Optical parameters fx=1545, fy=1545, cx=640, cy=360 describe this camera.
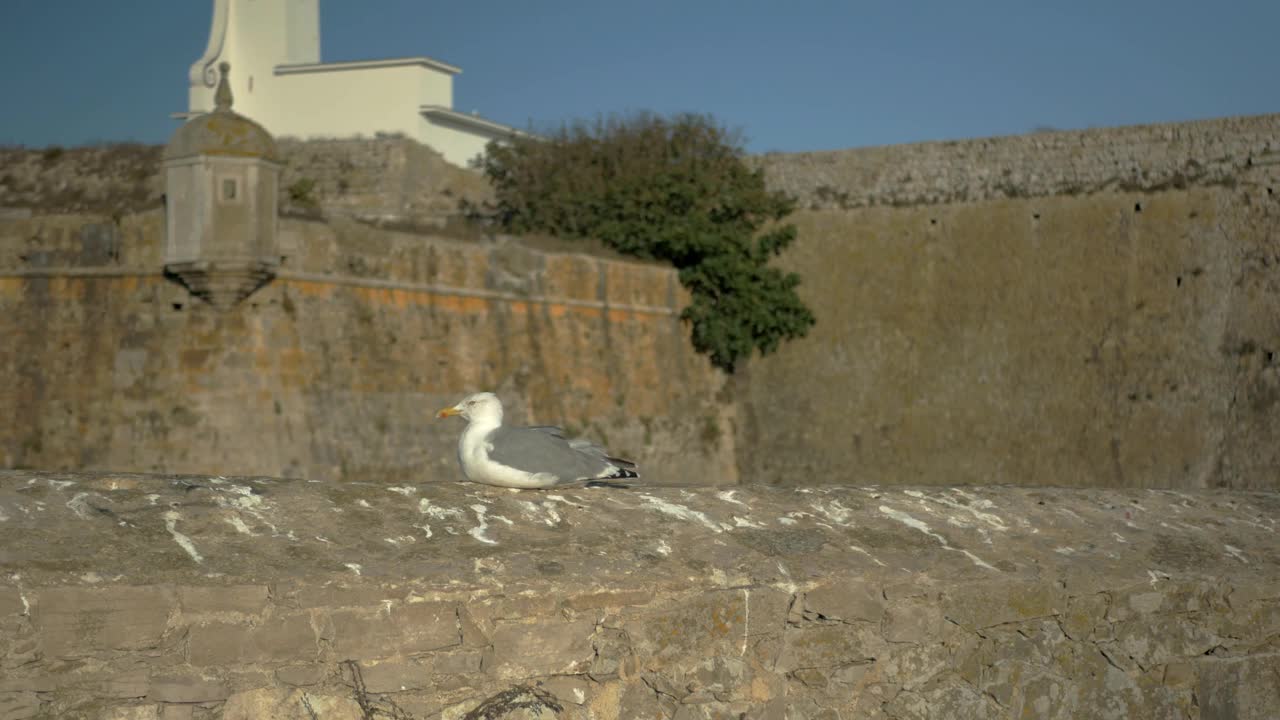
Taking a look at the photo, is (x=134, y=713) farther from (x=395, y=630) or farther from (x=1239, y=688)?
(x=1239, y=688)

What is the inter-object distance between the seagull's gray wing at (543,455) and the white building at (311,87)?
27782 millimetres

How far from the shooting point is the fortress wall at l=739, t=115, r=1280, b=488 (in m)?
22.5

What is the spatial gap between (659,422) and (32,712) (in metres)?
21.6

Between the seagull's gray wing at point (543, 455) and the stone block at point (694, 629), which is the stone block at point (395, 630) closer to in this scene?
the stone block at point (694, 629)

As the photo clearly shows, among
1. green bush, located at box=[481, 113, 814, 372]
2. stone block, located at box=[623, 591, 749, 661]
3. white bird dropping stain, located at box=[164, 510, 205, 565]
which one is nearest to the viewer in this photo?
white bird dropping stain, located at box=[164, 510, 205, 565]

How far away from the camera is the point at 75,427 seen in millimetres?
17594

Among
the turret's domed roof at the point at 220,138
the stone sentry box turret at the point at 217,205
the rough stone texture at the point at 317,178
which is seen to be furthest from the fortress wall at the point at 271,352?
the rough stone texture at the point at 317,178

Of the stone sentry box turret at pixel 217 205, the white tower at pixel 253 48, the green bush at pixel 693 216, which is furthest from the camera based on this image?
the white tower at pixel 253 48

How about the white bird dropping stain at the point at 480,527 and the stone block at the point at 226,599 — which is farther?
the white bird dropping stain at the point at 480,527

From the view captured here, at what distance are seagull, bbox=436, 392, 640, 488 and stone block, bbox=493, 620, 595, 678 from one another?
83 cm

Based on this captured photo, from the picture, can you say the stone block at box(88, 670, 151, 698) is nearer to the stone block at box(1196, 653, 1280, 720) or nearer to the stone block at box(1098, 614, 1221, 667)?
the stone block at box(1098, 614, 1221, 667)

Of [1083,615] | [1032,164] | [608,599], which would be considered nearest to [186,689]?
[608,599]

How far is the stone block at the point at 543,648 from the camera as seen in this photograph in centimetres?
369

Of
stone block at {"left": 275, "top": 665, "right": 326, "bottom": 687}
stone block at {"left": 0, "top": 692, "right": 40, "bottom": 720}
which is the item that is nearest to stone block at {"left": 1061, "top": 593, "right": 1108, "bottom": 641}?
stone block at {"left": 275, "top": 665, "right": 326, "bottom": 687}
